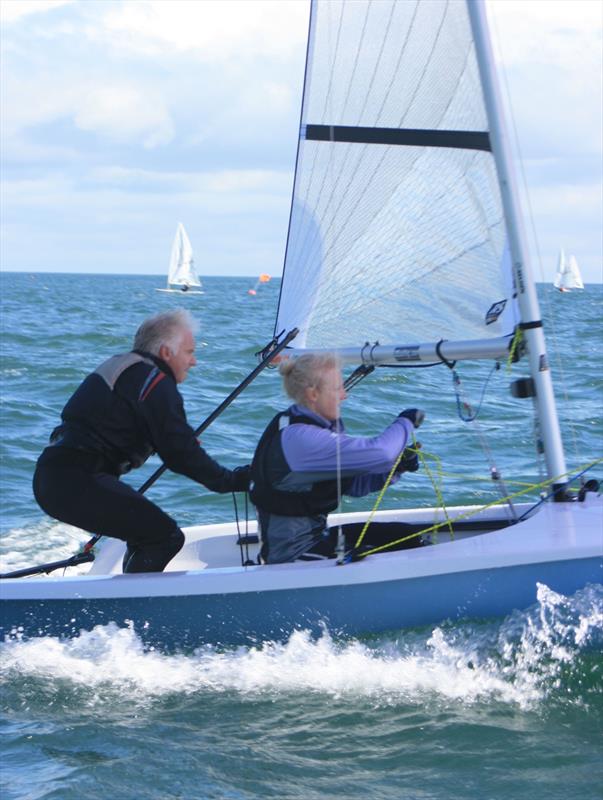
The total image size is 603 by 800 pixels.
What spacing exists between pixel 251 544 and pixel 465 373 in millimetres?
7415

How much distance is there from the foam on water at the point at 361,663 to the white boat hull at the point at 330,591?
0.05m

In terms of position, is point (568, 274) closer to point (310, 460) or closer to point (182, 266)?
point (182, 266)

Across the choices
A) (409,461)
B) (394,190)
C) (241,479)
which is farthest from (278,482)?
(394,190)

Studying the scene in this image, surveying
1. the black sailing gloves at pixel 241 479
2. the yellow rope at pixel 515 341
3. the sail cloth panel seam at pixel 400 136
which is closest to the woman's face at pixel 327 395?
the black sailing gloves at pixel 241 479

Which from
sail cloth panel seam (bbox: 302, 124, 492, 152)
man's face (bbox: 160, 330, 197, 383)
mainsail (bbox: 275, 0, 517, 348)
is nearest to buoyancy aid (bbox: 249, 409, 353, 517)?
man's face (bbox: 160, 330, 197, 383)

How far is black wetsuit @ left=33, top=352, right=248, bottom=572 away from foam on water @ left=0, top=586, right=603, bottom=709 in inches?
14.1

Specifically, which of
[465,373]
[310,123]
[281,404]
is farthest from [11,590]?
[465,373]

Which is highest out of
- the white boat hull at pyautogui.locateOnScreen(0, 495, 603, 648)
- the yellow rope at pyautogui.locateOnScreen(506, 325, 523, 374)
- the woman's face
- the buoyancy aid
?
the yellow rope at pyautogui.locateOnScreen(506, 325, 523, 374)

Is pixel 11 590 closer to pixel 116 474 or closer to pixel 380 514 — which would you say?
pixel 116 474

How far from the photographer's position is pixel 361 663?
3.50 meters

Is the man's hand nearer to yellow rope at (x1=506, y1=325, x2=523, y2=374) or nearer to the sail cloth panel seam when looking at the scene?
yellow rope at (x1=506, y1=325, x2=523, y2=374)

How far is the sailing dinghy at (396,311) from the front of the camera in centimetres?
344

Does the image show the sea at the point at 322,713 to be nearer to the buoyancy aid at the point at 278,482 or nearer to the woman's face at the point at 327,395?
the buoyancy aid at the point at 278,482

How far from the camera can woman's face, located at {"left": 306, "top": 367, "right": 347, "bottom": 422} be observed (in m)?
3.52
